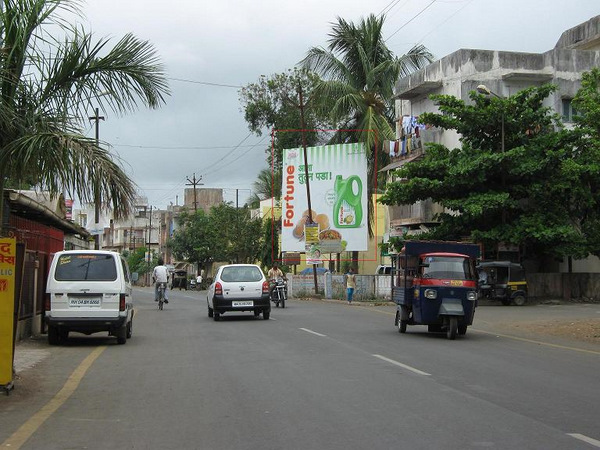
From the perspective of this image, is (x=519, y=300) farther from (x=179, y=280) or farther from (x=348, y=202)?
(x=179, y=280)

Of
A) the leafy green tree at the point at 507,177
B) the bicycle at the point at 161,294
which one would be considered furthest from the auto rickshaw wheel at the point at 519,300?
the bicycle at the point at 161,294

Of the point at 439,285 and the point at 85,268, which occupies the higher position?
the point at 85,268

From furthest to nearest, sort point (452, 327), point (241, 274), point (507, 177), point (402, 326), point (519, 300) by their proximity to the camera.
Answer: point (507, 177) < point (519, 300) < point (241, 274) < point (402, 326) < point (452, 327)

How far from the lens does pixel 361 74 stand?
4694cm

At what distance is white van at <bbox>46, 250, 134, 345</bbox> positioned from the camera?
1596cm

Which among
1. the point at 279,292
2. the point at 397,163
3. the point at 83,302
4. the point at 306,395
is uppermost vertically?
the point at 397,163

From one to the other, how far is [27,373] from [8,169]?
3565 millimetres

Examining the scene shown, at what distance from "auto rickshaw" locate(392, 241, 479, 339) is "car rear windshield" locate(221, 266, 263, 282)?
6055mm

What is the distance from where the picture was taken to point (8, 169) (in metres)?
Answer: 10.4

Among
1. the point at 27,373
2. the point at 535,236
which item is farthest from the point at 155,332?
the point at 535,236

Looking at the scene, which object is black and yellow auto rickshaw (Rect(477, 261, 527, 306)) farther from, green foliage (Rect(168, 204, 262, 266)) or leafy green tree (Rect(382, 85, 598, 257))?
green foliage (Rect(168, 204, 262, 266))

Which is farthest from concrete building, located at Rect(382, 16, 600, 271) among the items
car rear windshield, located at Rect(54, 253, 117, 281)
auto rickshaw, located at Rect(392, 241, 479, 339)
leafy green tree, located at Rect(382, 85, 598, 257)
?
car rear windshield, located at Rect(54, 253, 117, 281)

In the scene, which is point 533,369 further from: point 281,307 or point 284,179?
point 284,179

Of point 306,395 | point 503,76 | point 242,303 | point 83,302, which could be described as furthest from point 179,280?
point 306,395
